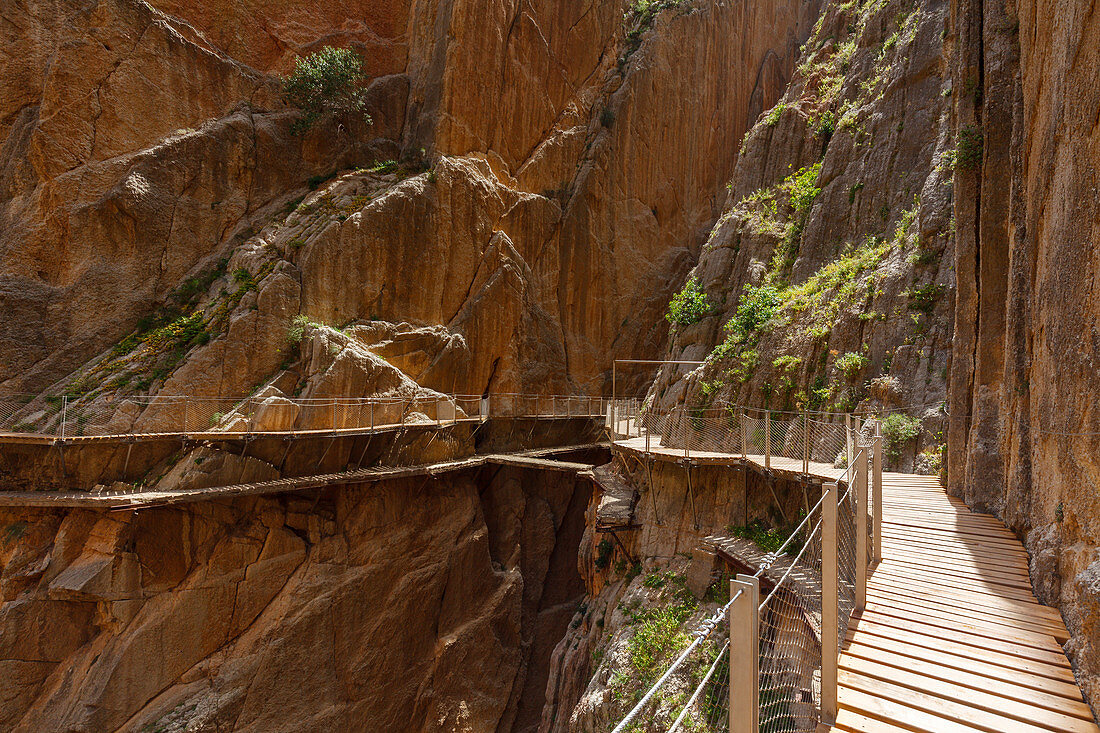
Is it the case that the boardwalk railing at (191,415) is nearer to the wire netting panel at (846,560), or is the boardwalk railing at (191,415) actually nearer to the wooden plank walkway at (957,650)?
the wire netting panel at (846,560)

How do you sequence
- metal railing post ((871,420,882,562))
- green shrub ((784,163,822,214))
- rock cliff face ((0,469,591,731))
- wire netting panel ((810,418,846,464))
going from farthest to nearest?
1. green shrub ((784,163,822,214))
2. rock cliff face ((0,469,591,731))
3. wire netting panel ((810,418,846,464))
4. metal railing post ((871,420,882,562))

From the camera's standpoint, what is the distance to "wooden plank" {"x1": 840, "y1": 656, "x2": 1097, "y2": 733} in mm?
3830

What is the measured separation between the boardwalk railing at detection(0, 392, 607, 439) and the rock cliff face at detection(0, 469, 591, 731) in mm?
2608

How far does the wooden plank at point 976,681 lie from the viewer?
13.0ft

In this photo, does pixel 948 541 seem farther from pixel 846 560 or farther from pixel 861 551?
pixel 861 551

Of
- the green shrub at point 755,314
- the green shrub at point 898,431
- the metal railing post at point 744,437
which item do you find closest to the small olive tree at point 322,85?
the green shrub at point 755,314

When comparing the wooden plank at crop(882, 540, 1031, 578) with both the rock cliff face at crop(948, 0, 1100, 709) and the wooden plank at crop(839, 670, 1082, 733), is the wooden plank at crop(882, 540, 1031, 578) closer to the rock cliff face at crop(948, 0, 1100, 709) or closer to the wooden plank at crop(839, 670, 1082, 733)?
the rock cliff face at crop(948, 0, 1100, 709)

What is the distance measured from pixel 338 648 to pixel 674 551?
1269cm

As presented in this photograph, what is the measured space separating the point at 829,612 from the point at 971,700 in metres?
1.19

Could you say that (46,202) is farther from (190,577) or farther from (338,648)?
(338,648)

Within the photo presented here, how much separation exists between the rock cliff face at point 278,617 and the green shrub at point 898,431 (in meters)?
16.5

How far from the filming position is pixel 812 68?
28.2 m

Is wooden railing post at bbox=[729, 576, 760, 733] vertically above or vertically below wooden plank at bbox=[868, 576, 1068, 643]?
above

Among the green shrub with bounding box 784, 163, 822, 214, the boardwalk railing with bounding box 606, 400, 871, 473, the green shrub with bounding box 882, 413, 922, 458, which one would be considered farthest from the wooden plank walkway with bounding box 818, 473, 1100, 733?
the green shrub with bounding box 784, 163, 822, 214
